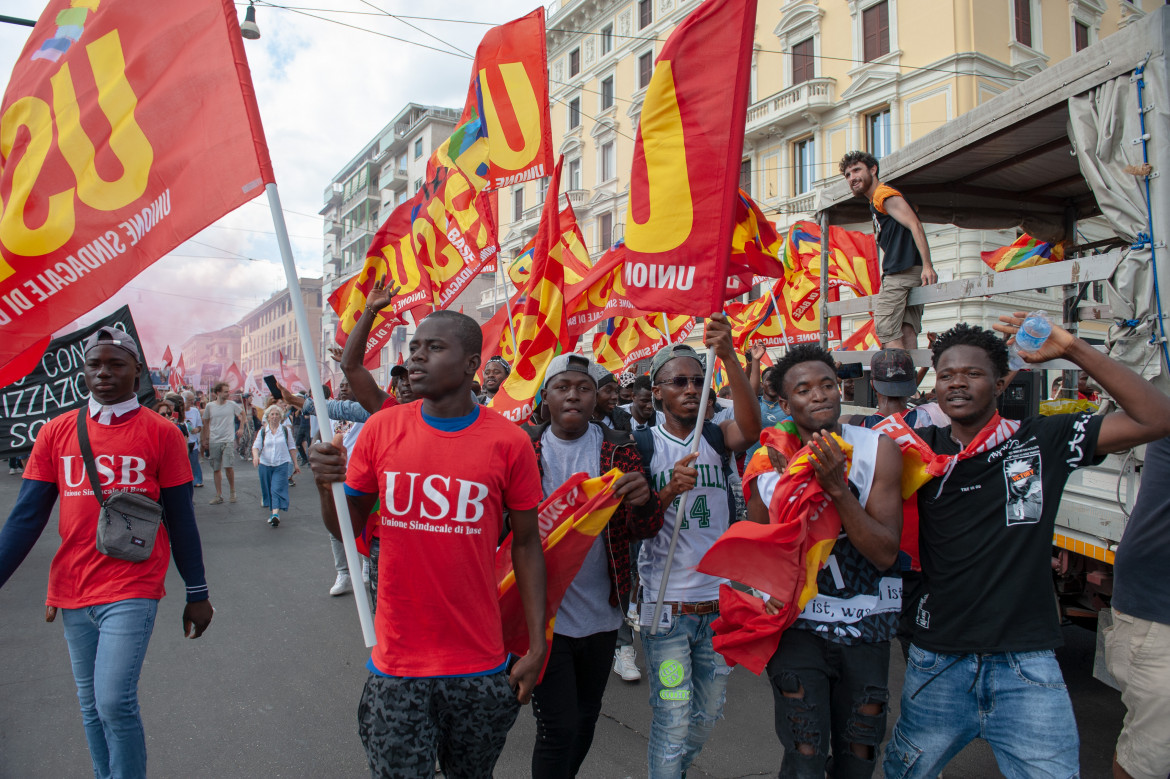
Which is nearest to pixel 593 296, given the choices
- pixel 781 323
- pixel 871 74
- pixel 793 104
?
pixel 781 323

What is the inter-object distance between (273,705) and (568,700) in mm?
2403

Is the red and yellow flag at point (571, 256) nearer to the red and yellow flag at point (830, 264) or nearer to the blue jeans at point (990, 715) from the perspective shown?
the red and yellow flag at point (830, 264)

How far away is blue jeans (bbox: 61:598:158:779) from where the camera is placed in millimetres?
2684

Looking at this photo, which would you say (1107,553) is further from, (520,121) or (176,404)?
(176,404)

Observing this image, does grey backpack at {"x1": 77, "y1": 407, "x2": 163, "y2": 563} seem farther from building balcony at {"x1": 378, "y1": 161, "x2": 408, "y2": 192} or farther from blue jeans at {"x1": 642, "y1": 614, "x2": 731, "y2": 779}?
building balcony at {"x1": 378, "y1": 161, "x2": 408, "y2": 192}

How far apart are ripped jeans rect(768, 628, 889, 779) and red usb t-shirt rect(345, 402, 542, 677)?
1.02 metres

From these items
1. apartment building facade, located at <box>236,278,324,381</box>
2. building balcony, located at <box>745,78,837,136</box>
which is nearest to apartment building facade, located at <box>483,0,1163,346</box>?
building balcony, located at <box>745,78,837,136</box>

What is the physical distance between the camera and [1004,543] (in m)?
2.46

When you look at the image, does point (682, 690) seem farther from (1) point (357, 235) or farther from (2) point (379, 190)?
(1) point (357, 235)

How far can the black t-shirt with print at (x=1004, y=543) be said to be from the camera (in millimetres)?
2393

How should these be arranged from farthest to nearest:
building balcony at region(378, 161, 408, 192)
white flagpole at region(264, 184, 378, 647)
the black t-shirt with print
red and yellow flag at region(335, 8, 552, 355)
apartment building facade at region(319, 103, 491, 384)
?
1. building balcony at region(378, 161, 408, 192)
2. apartment building facade at region(319, 103, 491, 384)
3. red and yellow flag at region(335, 8, 552, 355)
4. the black t-shirt with print
5. white flagpole at region(264, 184, 378, 647)

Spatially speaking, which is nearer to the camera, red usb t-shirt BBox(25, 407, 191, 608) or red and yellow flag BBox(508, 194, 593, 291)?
red usb t-shirt BBox(25, 407, 191, 608)

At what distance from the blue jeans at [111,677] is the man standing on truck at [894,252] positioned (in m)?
4.86

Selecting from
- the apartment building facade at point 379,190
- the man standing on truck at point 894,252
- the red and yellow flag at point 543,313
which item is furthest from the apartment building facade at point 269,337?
the man standing on truck at point 894,252
